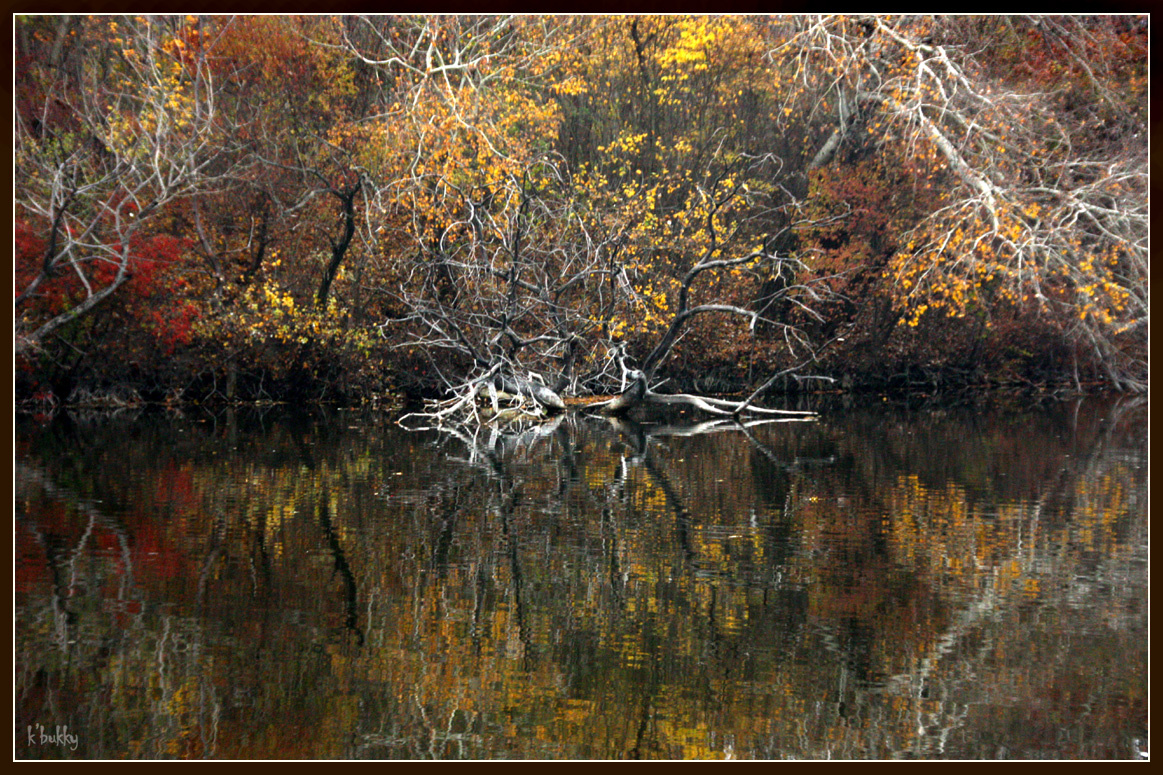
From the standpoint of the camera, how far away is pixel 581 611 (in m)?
6.48

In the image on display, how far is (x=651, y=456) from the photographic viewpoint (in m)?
14.0

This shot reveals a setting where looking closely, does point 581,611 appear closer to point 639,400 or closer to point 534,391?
point 534,391

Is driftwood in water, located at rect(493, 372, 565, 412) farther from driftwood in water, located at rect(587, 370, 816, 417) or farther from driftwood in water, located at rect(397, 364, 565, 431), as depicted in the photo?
driftwood in water, located at rect(587, 370, 816, 417)

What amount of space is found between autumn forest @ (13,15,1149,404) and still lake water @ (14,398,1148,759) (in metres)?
8.32

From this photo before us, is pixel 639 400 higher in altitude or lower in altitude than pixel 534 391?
lower

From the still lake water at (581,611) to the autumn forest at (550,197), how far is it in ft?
27.3

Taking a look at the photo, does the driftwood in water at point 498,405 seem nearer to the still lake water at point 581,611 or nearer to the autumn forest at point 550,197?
the autumn forest at point 550,197

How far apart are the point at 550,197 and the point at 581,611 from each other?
60.3 feet

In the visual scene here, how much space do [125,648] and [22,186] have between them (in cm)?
1609

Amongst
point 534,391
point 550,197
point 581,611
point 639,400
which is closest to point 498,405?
point 534,391

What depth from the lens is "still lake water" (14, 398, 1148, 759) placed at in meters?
4.72

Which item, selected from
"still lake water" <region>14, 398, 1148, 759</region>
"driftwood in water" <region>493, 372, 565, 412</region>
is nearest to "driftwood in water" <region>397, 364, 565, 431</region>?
"driftwood in water" <region>493, 372, 565, 412</region>

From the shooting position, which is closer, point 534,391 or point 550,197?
point 534,391

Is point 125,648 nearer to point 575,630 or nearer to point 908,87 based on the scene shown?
point 575,630
